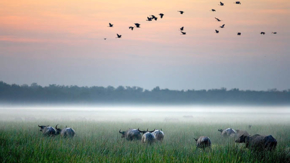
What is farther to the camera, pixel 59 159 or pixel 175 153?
pixel 175 153

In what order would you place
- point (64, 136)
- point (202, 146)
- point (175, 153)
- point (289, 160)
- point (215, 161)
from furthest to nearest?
point (64, 136) → point (202, 146) → point (175, 153) → point (289, 160) → point (215, 161)

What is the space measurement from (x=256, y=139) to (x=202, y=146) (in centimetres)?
291

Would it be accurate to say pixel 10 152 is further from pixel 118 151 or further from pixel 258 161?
pixel 258 161

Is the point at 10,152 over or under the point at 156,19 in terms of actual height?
under

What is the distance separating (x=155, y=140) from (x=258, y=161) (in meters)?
6.60

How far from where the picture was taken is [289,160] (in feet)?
45.8

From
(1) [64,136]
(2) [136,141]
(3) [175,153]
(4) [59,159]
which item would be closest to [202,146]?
(3) [175,153]

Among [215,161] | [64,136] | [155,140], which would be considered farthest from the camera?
[64,136]

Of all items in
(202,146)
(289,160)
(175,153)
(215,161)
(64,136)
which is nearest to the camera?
(215,161)

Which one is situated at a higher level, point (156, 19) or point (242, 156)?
point (156, 19)

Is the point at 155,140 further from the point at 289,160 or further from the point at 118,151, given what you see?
the point at 289,160

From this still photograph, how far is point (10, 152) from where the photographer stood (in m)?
14.4

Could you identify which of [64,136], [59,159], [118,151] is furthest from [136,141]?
[59,159]

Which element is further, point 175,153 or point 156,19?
point 156,19
